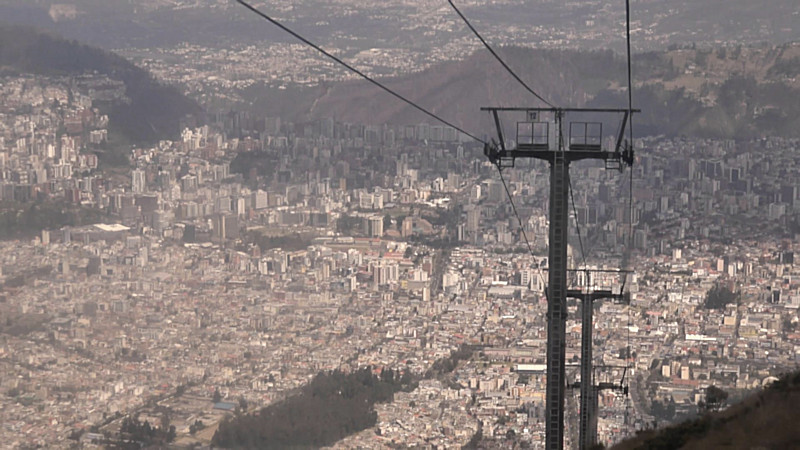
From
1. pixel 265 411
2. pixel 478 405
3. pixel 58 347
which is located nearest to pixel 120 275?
pixel 58 347

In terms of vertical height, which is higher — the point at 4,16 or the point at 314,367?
the point at 4,16

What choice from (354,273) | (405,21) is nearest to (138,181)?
(354,273)

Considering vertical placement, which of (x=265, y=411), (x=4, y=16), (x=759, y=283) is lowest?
(x=265, y=411)

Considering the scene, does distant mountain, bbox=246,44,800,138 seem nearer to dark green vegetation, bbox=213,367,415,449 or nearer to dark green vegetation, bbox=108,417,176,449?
dark green vegetation, bbox=213,367,415,449

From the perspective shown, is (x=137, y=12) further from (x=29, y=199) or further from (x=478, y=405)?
(x=478, y=405)

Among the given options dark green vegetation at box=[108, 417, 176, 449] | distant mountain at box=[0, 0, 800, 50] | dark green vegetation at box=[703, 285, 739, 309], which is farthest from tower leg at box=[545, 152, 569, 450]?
distant mountain at box=[0, 0, 800, 50]

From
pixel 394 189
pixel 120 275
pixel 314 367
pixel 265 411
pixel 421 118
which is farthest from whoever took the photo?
pixel 421 118

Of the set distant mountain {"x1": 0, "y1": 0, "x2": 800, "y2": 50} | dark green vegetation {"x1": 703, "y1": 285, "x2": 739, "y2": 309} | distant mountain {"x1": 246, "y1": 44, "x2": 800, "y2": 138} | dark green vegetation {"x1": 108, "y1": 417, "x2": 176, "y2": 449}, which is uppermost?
distant mountain {"x1": 0, "y1": 0, "x2": 800, "y2": 50}
